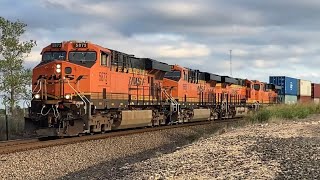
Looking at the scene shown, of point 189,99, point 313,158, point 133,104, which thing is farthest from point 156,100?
point 313,158

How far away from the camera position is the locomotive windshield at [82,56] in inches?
720

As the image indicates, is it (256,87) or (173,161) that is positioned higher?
(256,87)

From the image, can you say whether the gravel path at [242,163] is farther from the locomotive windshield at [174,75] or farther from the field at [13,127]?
the locomotive windshield at [174,75]

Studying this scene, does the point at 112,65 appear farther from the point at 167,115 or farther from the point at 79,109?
the point at 167,115

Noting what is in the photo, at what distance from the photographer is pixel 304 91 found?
57156 mm

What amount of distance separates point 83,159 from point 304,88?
48.9 m

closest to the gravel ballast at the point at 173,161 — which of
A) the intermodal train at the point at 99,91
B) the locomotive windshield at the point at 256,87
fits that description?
the intermodal train at the point at 99,91

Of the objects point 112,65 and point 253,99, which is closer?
point 112,65

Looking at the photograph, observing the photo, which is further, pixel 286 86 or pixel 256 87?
pixel 286 86

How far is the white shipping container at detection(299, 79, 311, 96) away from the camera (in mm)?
55350

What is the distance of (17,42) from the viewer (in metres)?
26.6

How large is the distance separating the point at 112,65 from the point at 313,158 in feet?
40.2

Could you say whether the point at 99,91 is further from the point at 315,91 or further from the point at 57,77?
the point at 315,91

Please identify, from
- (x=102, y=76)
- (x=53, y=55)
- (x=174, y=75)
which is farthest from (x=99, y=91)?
(x=174, y=75)
